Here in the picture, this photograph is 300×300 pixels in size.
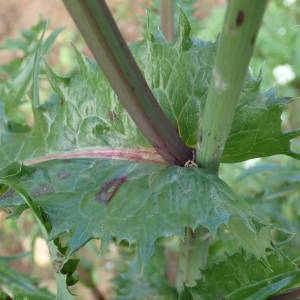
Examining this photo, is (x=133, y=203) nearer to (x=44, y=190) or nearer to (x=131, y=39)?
(x=44, y=190)

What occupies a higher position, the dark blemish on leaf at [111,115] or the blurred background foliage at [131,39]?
the dark blemish on leaf at [111,115]

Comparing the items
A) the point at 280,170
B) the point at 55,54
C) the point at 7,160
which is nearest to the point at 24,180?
the point at 7,160

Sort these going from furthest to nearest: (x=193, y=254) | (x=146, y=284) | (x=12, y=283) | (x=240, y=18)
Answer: (x=146, y=284), (x=12, y=283), (x=193, y=254), (x=240, y=18)

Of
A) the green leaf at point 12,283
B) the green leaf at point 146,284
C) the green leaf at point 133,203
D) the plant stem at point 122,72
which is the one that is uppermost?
the plant stem at point 122,72

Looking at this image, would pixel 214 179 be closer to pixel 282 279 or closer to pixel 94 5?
pixel 282 279

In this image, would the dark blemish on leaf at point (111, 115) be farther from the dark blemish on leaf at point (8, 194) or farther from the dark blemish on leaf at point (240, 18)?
the dark blemish on leaf at point (240, 18)

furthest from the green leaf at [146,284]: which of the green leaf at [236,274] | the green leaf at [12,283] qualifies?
the green leaf at [236,274]

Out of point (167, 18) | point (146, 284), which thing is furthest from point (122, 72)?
point (146, 284)
